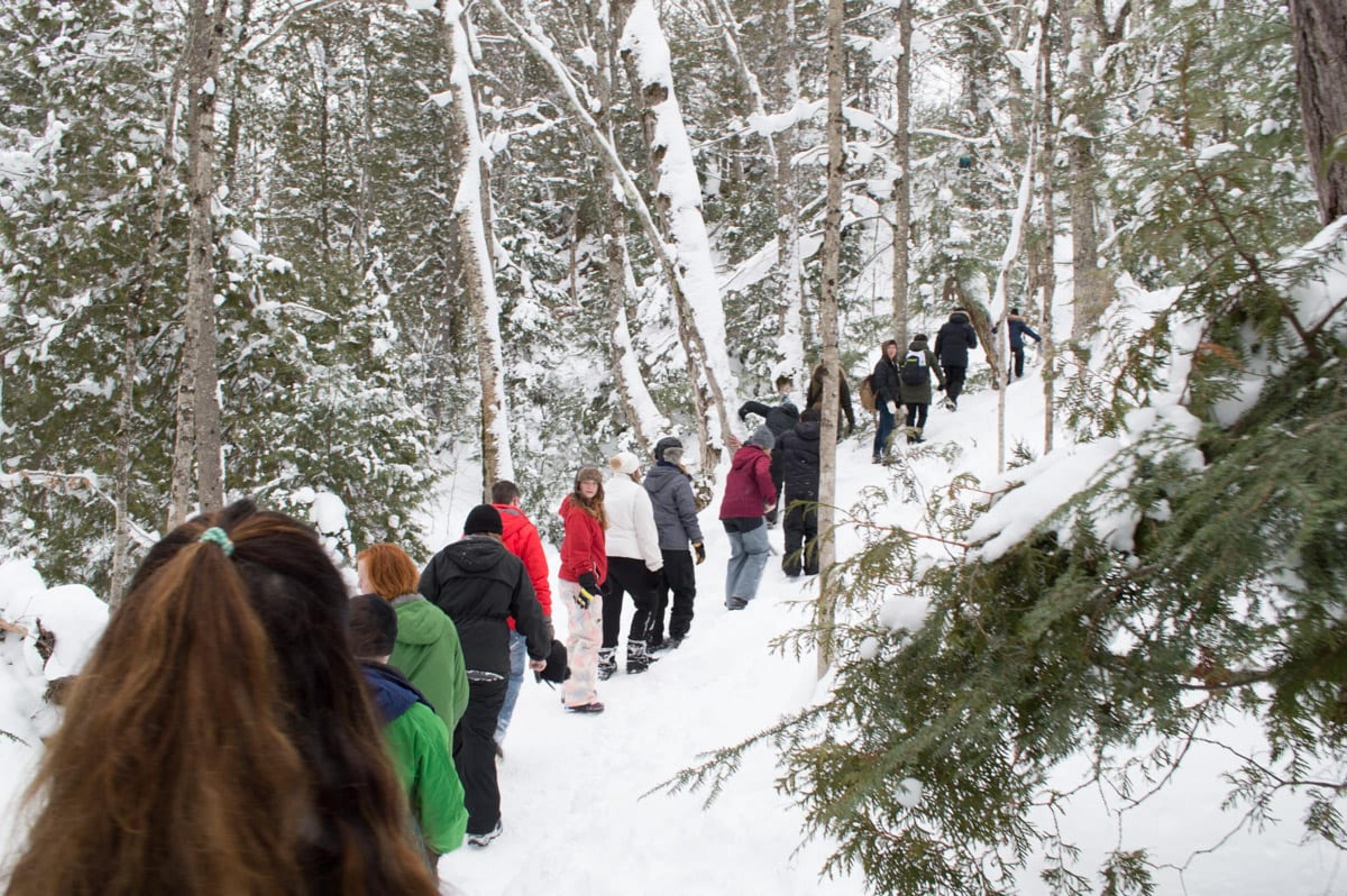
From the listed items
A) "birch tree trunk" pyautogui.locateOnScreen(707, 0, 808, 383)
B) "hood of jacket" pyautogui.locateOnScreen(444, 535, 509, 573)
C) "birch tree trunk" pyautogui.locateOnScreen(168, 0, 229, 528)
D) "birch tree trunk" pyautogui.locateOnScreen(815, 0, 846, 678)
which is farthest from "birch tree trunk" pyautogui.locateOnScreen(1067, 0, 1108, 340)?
"birch tree trunk" pyautogui.locateOnScreen(168, 0, 229, 528)

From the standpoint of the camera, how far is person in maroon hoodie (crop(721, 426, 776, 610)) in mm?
9109

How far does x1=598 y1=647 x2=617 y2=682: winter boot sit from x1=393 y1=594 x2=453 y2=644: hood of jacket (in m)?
4.09

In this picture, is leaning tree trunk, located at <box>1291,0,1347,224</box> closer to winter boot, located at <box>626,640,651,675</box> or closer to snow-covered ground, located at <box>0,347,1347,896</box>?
snow-covered ground, located at <box>0,347,1347,896</box>

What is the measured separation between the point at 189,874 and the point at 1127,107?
13.1m

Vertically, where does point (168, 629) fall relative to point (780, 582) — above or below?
above

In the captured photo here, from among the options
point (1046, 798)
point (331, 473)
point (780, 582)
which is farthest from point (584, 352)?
point (1046, 798)

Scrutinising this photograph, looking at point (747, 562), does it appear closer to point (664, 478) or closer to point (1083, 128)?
point (664, 478)

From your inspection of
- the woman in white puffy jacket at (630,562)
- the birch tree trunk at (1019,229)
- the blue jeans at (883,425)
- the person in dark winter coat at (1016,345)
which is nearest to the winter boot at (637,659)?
the woman in white puffy jacket at (630,562)

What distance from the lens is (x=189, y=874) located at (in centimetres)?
91

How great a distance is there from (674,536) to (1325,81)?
641 cm

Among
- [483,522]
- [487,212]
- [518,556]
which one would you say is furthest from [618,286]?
[483,522]

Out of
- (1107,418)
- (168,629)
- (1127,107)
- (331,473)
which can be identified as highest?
(1127,107)

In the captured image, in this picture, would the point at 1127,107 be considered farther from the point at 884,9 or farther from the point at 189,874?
the point at 189,874

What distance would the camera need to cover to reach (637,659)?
806 cm
